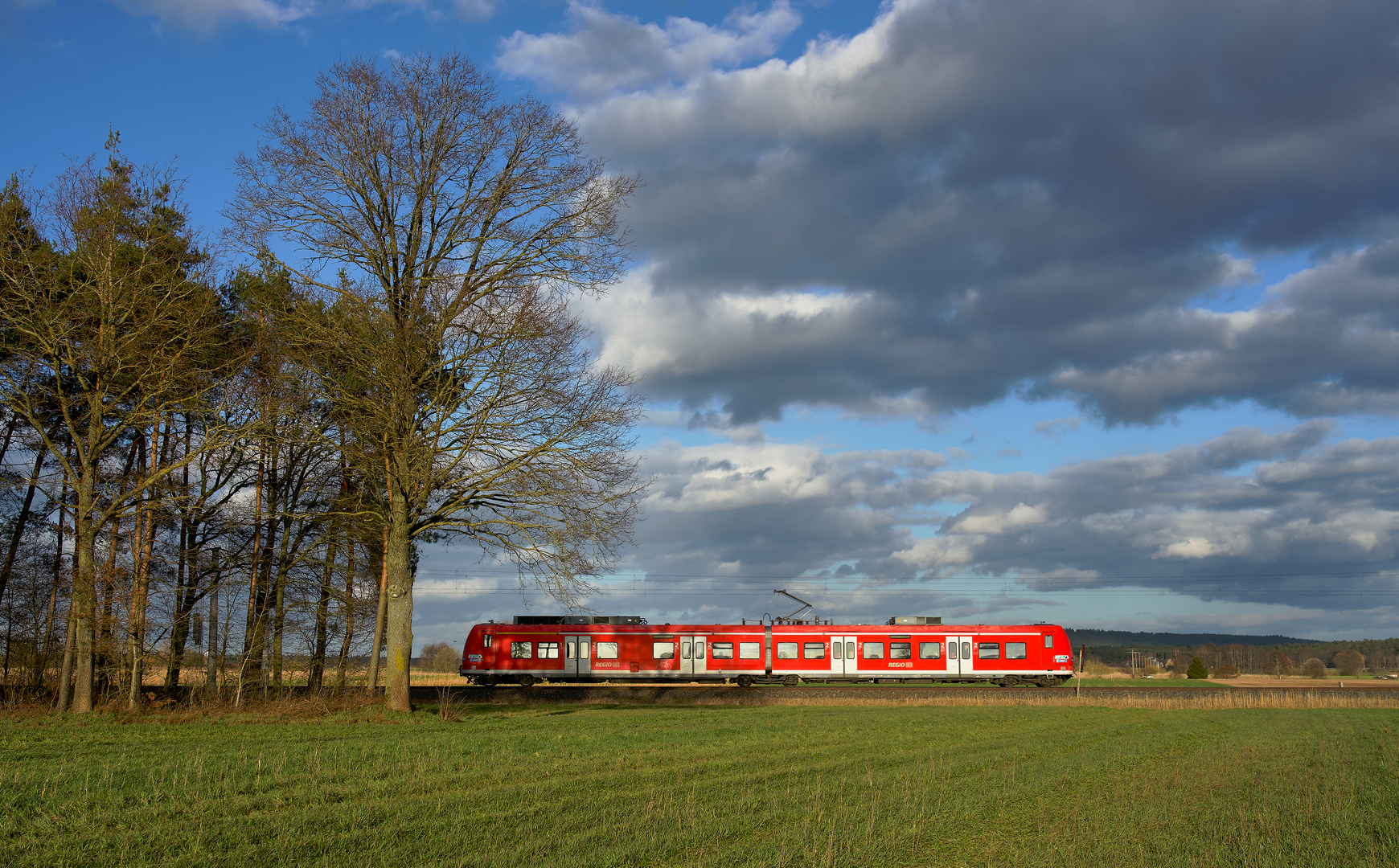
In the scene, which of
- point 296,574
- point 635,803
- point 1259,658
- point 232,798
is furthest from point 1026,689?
point 1259,658

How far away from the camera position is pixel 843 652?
146ft

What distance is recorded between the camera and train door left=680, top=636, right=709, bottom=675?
1706 inches

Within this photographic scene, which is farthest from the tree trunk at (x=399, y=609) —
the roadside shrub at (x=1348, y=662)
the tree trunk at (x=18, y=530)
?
the roadside shrub at (x=1348, y=662)

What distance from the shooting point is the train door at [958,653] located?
4431cm

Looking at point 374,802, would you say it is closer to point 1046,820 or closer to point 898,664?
point 1046,820

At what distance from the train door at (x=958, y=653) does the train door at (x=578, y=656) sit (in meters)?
16.9

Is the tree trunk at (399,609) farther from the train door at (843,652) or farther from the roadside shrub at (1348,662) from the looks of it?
the roadside shrub at (1348,662)

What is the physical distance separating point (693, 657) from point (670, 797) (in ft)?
106

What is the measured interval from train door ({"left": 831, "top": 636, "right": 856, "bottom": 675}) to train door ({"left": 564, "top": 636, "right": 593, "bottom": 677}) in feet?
37.4

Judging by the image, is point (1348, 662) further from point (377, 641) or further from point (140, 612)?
point (140, 612)

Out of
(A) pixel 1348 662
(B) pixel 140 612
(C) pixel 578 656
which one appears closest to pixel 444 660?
(C) pixel 578 656

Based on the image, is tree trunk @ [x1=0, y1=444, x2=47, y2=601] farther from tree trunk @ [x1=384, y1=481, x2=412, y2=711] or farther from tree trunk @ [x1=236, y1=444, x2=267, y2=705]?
tree trunk @ [x1=384, y1=481, x2=412, y2=711]

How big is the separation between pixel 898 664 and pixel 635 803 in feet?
114

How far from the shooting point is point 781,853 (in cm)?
893
